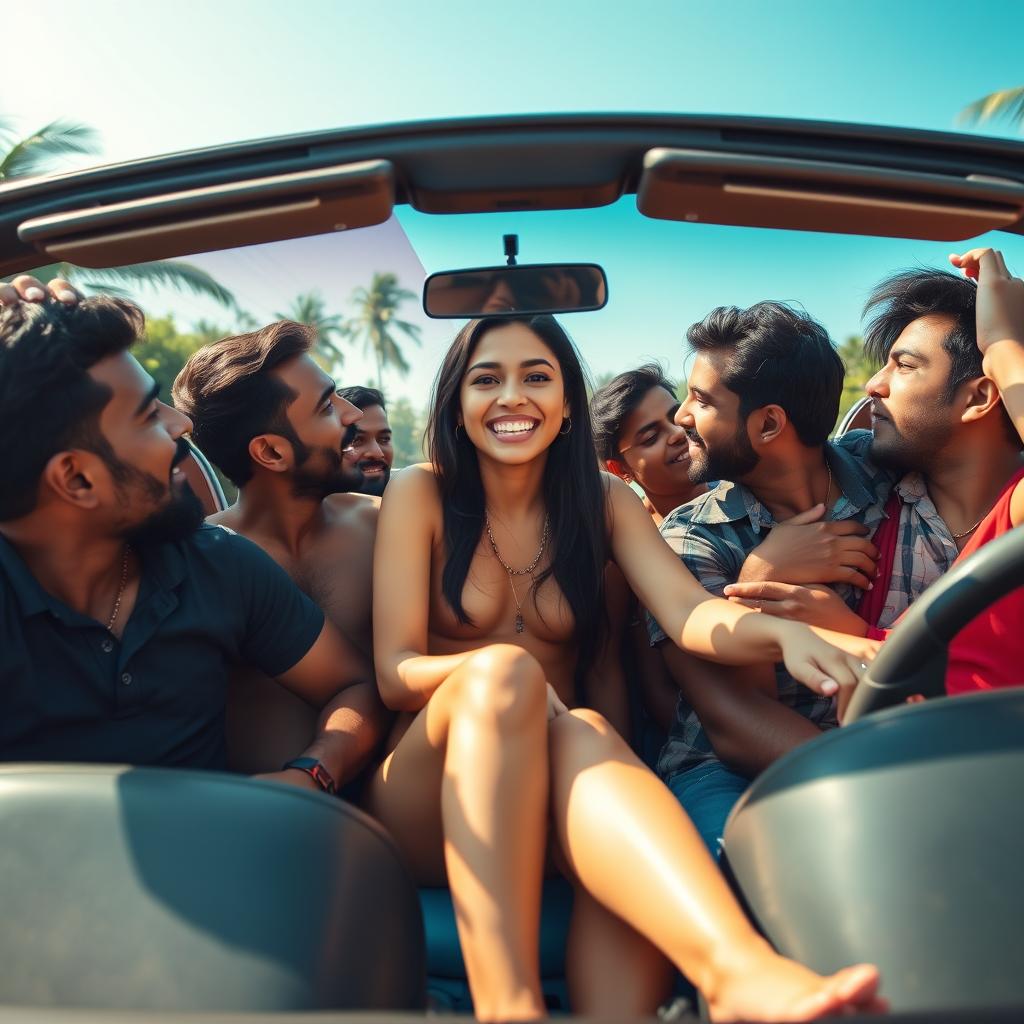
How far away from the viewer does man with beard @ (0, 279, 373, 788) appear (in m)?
1.83

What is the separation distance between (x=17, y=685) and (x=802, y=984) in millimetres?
1459

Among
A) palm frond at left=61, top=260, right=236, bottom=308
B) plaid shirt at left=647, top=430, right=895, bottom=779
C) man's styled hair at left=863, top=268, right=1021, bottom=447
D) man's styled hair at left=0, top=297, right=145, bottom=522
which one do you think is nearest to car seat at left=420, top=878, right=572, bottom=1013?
plaid shirt at left=647, top=430, right=895, bottom=779

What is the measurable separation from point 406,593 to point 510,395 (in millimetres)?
586

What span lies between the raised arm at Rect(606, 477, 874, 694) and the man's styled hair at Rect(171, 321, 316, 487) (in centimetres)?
104

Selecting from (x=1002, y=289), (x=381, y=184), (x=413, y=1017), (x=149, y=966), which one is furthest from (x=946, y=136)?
(x=149, y=966)

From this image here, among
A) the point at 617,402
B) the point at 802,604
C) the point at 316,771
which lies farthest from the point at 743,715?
the point at 617,402

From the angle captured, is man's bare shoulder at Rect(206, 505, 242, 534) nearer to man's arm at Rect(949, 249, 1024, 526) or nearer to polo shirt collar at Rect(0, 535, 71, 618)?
polo shirt collar at Rect(0, 535, 71, 618)

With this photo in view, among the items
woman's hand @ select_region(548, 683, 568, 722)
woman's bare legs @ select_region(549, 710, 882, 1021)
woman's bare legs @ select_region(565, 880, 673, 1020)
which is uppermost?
woman's hand @ select_region(548, 683, 568, 722)

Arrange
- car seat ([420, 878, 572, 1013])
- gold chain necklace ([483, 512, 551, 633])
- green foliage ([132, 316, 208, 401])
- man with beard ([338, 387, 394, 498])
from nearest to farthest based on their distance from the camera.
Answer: car seat ([420, 878, 572, 1013]) → gold chain necklace ([483, 512, 551, 633]) → man with beard ([338, 387, 394, 498]) → green foliage ([132, 316, 208, 401])

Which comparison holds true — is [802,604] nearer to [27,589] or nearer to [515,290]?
[515,290]

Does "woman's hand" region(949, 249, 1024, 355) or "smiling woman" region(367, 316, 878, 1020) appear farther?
"woman's hand" region(949, 249, 1024, 355)

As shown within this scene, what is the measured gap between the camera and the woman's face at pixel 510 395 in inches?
99.8

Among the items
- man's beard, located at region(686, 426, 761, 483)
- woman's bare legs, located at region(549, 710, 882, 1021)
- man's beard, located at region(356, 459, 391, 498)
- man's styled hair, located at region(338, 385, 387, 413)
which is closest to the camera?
woman's bare legs, located at region(549, 710, 882, 1021)

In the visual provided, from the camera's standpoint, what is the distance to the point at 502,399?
252 cm
